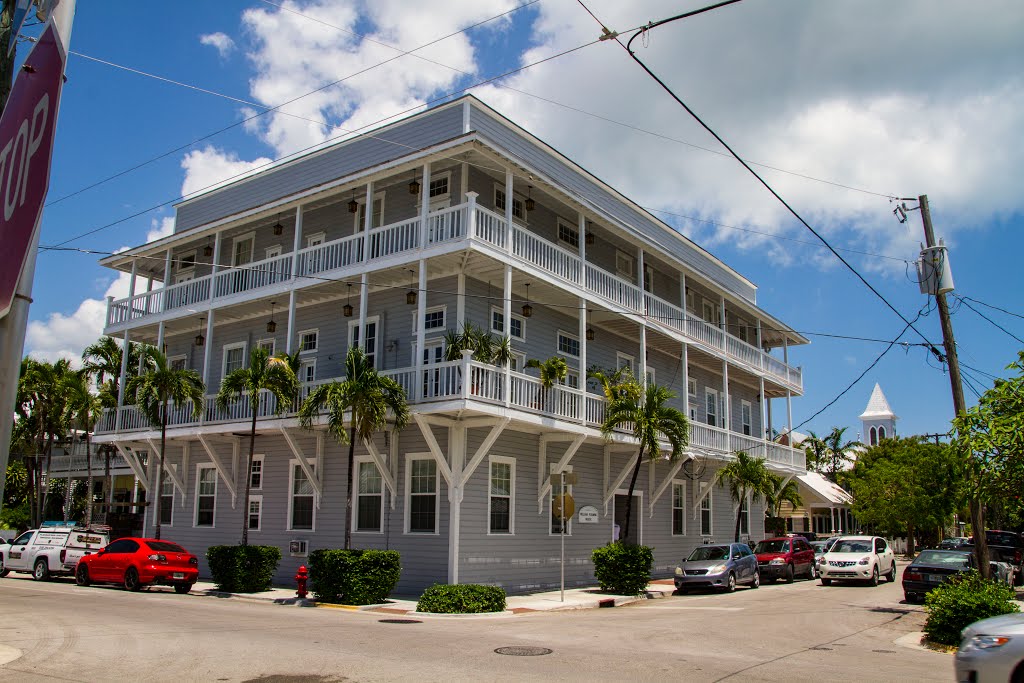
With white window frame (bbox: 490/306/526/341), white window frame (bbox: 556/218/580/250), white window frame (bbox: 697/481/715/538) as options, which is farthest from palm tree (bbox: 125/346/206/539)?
white window frame (bbox: 697/481/715/538)

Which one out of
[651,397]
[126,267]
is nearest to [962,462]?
[651,397]

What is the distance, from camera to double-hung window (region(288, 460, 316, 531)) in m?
22.8

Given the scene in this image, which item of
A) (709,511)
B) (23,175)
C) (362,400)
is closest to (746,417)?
(709,511)

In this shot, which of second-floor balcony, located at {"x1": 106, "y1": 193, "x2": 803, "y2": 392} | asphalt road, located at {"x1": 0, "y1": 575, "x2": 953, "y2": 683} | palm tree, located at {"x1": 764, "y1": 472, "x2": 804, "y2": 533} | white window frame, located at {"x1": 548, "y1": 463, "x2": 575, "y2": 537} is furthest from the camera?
palm tree, located at {"x1": 764, "y1": 472, "x2": 804, "y2": 533}

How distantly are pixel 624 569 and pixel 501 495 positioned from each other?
12.6 ft

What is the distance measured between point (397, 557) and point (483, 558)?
2.29 metres

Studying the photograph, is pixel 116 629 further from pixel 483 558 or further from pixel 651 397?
pixel 651 397

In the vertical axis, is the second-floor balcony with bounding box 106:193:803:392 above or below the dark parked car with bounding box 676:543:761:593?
above

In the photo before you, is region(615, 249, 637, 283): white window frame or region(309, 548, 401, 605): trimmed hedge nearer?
region(309, 548, 401, 605): trimmed hedge

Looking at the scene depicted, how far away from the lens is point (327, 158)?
84.3 ft

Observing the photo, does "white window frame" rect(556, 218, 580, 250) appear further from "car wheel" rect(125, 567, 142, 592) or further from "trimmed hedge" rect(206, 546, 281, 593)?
"car wheel" rect(125, 567, 142, 592)

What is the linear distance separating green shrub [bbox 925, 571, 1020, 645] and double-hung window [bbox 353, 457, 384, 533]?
12.8m

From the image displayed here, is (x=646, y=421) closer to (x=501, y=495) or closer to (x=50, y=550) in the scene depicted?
(x=501, y=495)

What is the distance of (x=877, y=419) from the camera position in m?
120
